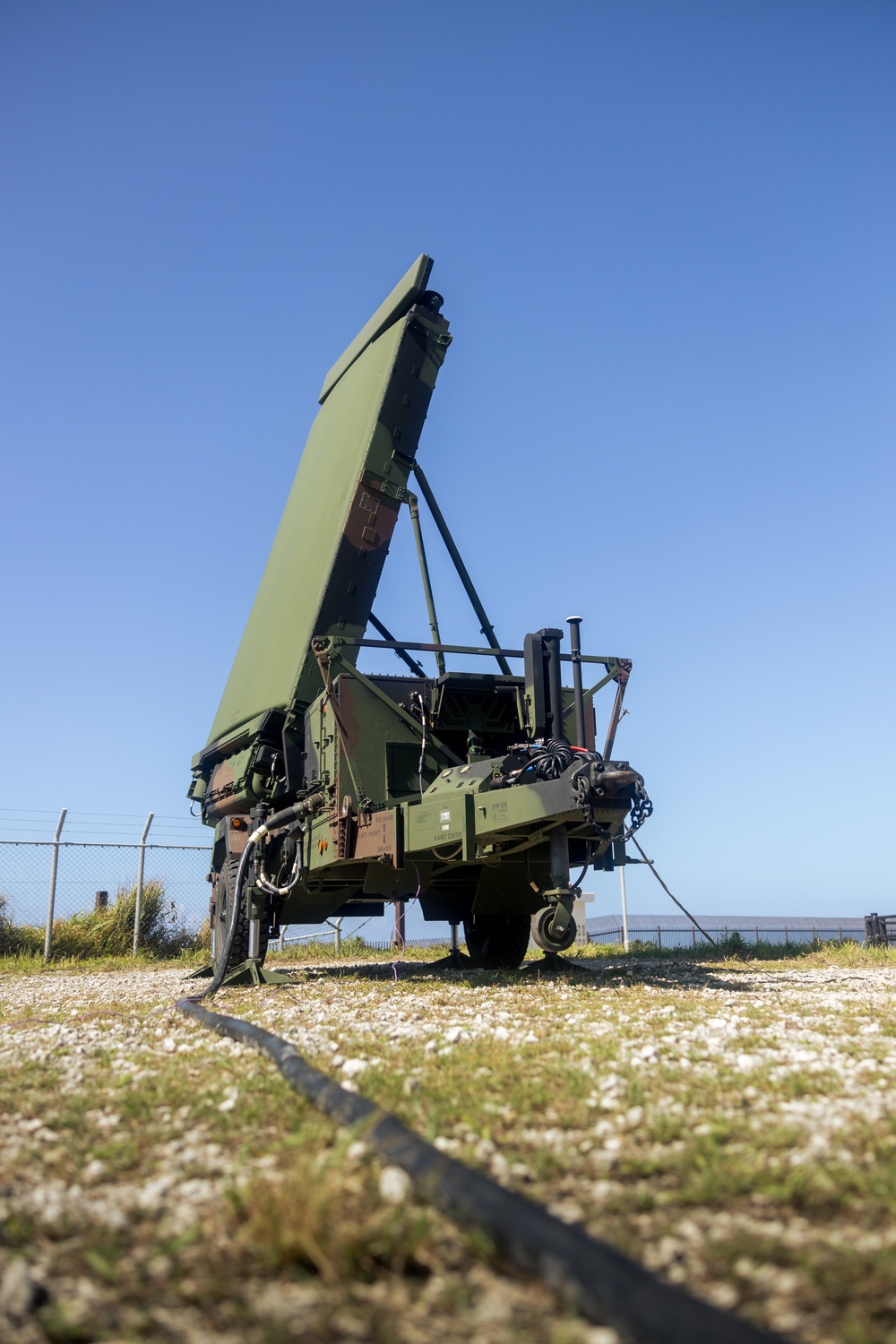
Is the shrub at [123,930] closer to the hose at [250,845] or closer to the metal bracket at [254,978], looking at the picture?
the hose at [250,845]

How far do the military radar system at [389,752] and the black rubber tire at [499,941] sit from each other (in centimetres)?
2

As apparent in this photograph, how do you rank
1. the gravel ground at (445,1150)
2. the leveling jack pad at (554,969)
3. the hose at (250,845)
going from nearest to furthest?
1. the gravel ground at (445,1150)
2. the leveling jack pad at (554,969)
3. the hose at (250,845)

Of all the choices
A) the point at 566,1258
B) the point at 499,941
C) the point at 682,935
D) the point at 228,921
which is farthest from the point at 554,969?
the point at 682,935

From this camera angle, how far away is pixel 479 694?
872 centimetres

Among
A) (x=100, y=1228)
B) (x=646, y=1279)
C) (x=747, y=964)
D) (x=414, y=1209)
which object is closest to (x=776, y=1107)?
(x=414, y=1209)

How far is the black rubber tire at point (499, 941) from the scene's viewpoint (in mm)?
9680

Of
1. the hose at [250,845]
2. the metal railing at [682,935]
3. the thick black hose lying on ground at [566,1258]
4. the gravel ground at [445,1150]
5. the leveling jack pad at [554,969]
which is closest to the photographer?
the thick black hose lying on ground at [566,1258]

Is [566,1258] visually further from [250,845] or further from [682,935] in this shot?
[682,935]

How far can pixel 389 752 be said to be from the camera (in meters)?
8.17

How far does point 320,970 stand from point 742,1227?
948 cm

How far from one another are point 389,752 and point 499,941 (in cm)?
275

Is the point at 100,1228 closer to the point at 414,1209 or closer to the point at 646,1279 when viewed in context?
the point at 414,1209

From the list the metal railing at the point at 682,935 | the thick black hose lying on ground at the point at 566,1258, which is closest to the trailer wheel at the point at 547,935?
the thick black hose lying on ground at the point at 566,1258

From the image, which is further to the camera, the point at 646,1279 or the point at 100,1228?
the point at 100,1228
